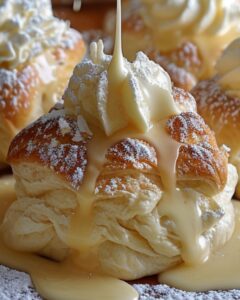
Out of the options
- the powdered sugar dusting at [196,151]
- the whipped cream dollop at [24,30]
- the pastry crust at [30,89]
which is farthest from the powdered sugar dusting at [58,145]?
the whipped cream dollop at [24,30]

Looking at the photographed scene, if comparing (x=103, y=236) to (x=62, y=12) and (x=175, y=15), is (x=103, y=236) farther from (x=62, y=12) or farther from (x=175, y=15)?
(x=62, y=12)

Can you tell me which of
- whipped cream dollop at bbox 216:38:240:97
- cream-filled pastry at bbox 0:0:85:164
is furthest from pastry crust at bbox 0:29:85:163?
whipped cream dollop at bbox 216:38:240:97

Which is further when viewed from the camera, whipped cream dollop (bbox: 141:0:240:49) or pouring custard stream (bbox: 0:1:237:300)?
whipped cream dollop (bbox: 141:0:240:49)

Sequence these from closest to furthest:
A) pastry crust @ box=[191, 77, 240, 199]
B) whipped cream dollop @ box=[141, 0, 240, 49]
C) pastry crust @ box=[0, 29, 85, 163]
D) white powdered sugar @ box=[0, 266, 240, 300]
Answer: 1. white powdered sugar @ box=[0, 266, 240, 300]
2. pastry crust @ box=[191, 77, 240, 199]
3. pastry crust @ box=[0, 29, 85, 163]
4. whipped cream dollop @ box=[141, 0, 240, 49]

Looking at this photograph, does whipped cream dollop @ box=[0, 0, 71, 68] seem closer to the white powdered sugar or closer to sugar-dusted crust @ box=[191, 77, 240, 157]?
sugar-dusted crust @ box=[191, 77, 240, 157]

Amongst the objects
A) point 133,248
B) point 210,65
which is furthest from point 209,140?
point 210,65

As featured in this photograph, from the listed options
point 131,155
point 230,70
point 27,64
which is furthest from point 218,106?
point 27,64

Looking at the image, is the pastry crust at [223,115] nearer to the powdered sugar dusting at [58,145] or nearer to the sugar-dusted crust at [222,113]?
the sugar-dusted crust at [222,113]
